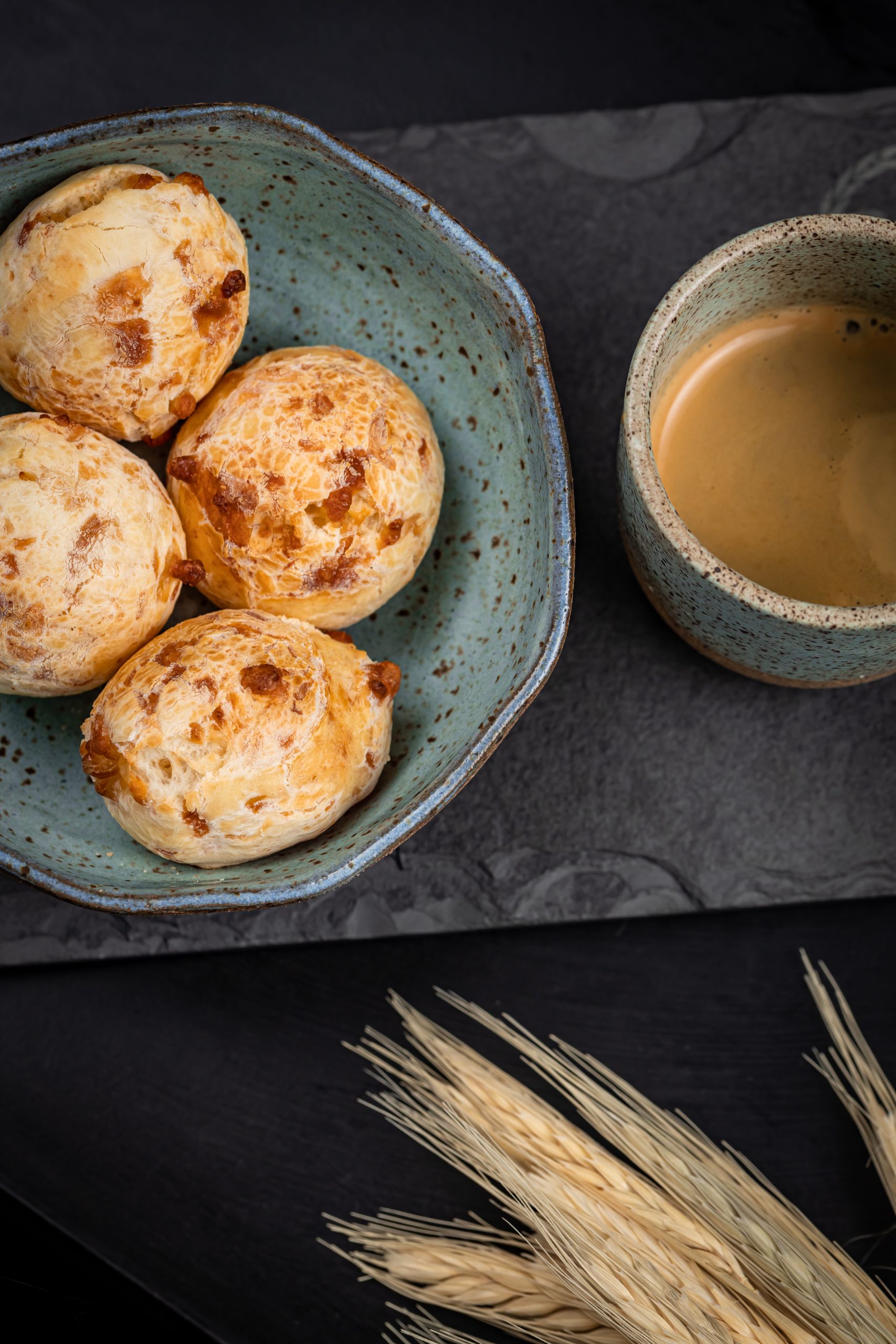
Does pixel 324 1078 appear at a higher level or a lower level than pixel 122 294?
lower

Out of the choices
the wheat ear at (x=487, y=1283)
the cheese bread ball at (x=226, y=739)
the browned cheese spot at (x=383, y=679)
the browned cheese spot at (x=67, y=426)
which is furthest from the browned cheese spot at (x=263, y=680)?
the wheat ear at (x=487, y=1283)

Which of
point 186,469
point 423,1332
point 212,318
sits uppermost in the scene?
point 212,318

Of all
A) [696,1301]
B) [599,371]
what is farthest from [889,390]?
[696,1301]

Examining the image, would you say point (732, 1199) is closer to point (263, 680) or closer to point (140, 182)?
point (263, 680)

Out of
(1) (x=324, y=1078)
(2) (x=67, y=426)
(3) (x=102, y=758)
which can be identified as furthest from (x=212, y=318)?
(1) (x=324, y=1078)

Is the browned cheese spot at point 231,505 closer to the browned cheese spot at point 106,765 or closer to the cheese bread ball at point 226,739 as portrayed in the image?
the cheese bread ball at point 226,739

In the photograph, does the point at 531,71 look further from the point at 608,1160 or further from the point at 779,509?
the point at 608,1160

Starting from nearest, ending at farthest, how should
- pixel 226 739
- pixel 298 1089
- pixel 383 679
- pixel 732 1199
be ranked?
pixel 226 739 < pixel 383 679 < pixel 732 1199 < pixel 298 1089

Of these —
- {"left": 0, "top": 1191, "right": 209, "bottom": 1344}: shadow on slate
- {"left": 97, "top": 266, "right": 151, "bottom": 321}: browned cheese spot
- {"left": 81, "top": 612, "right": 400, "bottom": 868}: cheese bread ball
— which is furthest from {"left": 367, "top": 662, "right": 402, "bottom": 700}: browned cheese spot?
{"left": 0, "top": 1191, "right": 209, "bottom": 1344}: shadow on slate
